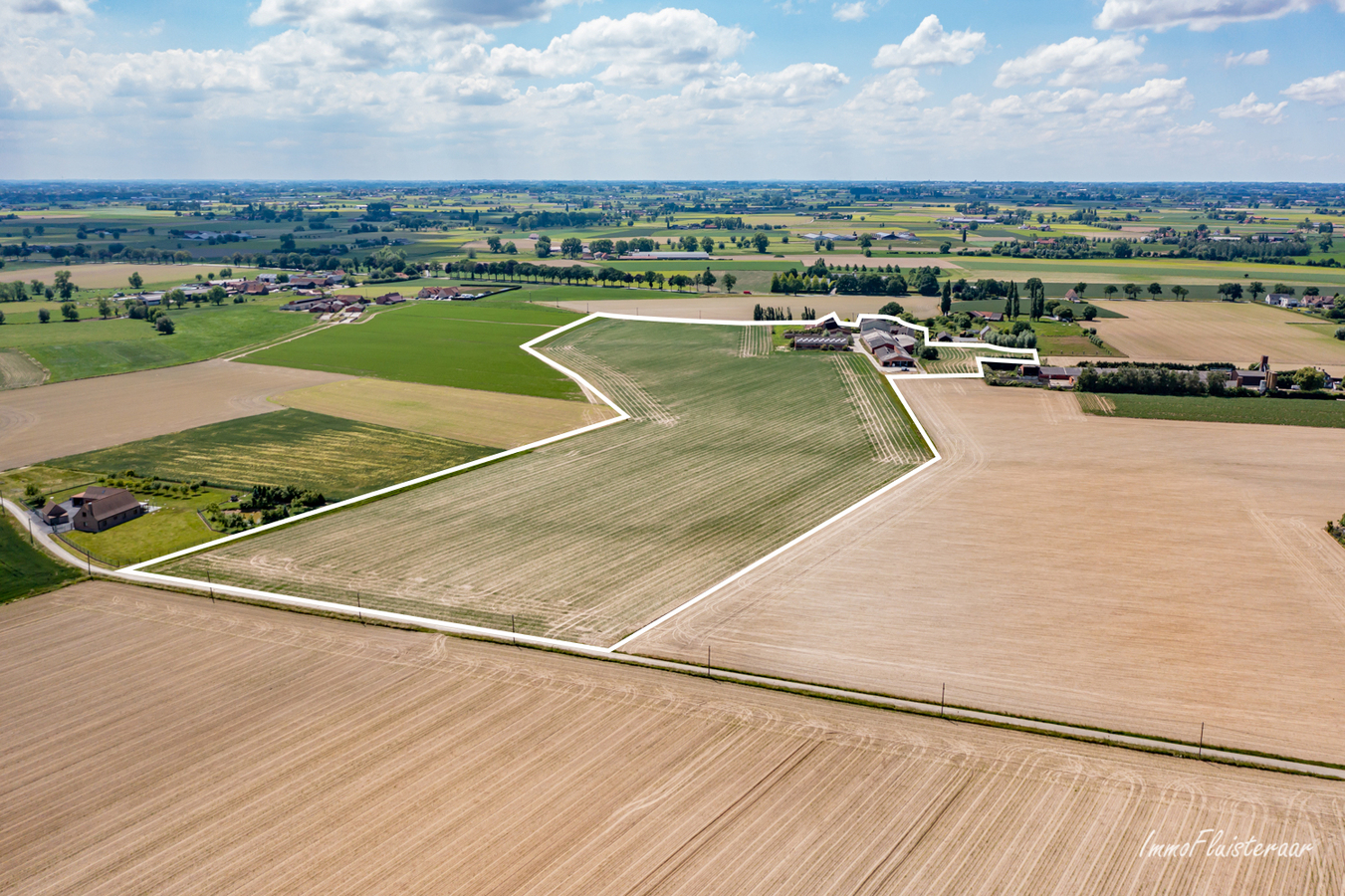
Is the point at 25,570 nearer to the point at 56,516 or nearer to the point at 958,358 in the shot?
the point at 56,516

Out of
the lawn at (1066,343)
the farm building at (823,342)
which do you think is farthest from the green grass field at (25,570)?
the lawn at (1066,343)

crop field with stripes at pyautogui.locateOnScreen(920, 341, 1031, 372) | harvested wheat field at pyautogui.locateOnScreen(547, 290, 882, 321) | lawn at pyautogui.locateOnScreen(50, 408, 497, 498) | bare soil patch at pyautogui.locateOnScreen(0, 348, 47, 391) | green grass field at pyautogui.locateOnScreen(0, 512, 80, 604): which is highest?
harvested wheat field at pyautogui.locateOnScreen(547, 290, 882, 321)

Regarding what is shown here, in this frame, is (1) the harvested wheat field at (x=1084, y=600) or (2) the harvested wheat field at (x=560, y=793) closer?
(2) the harvested wheat field at (x=560, y=793)

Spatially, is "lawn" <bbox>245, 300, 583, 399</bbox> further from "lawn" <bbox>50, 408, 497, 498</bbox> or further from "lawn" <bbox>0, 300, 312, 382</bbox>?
"lawn" <bbox>50, 408, 497, 498</bbox>

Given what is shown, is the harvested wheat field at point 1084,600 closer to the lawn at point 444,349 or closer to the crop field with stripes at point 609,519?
the crop field with stripes at point 609,519

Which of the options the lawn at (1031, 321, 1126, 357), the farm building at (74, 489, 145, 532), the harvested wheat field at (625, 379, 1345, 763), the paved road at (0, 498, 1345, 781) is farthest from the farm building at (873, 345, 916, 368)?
the farm building at (74, 489, 145, 532)

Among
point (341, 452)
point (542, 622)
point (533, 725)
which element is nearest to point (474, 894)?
point (533, 725)
